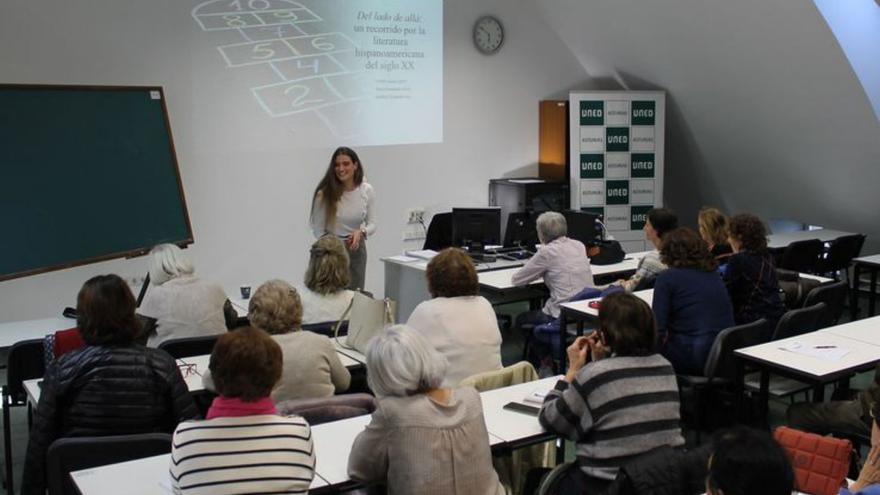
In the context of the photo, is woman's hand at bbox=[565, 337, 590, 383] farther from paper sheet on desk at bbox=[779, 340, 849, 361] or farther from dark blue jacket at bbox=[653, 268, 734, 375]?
paper sheet on desk at bbox=[779, 340, 849, 361]

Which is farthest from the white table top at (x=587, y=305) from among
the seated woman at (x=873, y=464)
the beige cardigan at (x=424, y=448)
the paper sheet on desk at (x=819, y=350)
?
the beige cardigan at (x=424, y=448)

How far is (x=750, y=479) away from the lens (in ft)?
5.94

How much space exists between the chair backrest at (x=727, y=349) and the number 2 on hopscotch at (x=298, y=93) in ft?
14.0

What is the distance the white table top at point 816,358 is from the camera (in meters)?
3.86

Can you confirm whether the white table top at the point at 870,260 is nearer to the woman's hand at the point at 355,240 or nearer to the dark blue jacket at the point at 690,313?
the dark blue jacket at the point at 690,313

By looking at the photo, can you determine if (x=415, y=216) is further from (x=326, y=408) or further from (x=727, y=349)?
(x=326, y=408)

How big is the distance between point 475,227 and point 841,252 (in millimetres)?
3315

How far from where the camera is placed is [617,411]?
2754 millimetres

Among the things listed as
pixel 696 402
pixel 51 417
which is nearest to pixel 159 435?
pixel 51 417

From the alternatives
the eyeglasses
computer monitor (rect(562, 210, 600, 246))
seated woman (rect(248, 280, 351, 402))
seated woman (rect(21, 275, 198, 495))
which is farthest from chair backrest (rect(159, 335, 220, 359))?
computer monitor (rect(562, 210, 600, 246))

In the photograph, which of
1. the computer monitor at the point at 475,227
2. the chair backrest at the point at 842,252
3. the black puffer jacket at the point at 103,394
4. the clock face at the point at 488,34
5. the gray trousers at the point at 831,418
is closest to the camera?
the black puffer jacket at the point at 103,394

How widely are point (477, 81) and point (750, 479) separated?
6885mm

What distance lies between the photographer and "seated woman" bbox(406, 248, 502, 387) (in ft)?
12.4

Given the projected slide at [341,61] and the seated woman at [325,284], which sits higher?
the projected slide at [341,61]
